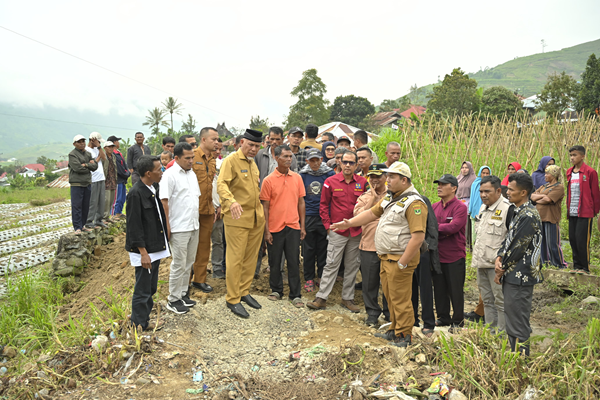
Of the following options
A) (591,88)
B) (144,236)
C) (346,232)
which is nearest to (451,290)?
(346,232)

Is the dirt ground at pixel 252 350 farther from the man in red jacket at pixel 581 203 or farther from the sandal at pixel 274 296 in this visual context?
the man in red jacket at pixel 581 203

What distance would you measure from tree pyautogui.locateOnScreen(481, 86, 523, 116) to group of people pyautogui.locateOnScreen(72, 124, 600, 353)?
23.6 metres

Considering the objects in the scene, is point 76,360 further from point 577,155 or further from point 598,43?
point 598,43

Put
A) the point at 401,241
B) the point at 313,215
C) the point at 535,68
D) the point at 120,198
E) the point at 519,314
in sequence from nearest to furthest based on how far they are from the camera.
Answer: the point at 519,314
the point at 401,241
the point at 313,215
the point at 120,198
the point at 535,68

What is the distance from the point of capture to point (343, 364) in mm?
3156

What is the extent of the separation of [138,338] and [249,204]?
1.80 metres

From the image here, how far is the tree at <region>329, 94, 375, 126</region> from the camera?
4757 cm

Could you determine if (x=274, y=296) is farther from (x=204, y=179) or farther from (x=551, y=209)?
(x=551, y=209)

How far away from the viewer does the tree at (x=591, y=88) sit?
2219 centimetres

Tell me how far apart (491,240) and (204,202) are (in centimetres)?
340

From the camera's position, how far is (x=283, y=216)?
4.72 meters

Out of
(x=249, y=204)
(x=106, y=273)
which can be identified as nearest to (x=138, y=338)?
(x=249, y=204)

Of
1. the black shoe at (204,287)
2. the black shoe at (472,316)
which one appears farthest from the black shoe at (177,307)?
the black shoe at (472,316)

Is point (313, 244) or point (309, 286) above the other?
point (313, 244)
